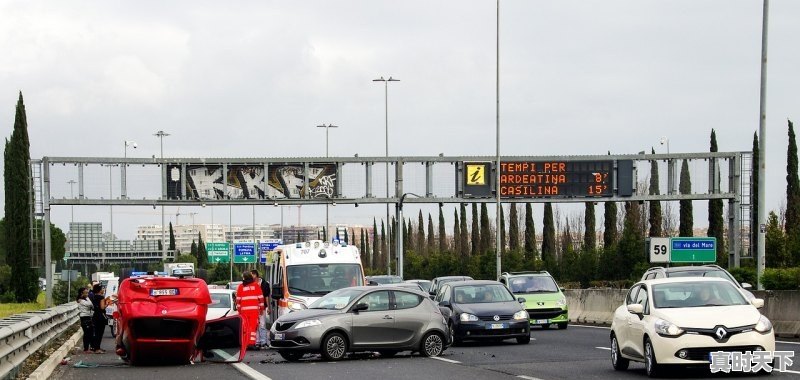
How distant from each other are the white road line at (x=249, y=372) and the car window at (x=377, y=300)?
2648 millimetres

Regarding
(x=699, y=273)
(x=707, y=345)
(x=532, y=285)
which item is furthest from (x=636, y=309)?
(x=532, y=285)

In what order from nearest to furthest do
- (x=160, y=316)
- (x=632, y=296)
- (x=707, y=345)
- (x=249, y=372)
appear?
(x=707, y=345)
(x=632, y=296)
(x=249, y=372)
(x=160, y=316)

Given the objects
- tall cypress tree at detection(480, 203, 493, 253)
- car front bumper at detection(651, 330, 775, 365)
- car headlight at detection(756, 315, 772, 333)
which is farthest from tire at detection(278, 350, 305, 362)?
tall cypress tree at detection(480, 203, 493, 253)

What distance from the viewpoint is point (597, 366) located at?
65.9ft

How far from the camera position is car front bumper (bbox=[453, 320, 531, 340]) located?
2714 centimetres

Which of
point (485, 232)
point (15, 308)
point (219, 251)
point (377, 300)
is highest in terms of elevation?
point (377, 300)

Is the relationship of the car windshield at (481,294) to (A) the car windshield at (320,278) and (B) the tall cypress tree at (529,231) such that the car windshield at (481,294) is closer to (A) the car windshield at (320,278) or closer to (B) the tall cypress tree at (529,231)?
(A) the car windshield at (320,278)

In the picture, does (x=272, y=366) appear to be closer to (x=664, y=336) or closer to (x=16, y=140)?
(x=664, y=336)

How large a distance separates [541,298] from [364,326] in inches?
525

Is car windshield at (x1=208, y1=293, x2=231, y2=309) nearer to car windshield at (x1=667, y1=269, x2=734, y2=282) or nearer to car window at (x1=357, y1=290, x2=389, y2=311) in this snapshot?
car window at (x1=357, y1=290, x2=389, y2=311)

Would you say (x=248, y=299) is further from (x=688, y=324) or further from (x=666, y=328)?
(x=688, y=324)

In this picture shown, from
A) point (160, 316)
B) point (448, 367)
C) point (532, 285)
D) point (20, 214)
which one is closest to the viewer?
point (448, 367)

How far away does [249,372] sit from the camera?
66.9 feet

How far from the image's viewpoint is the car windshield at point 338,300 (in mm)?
23531
